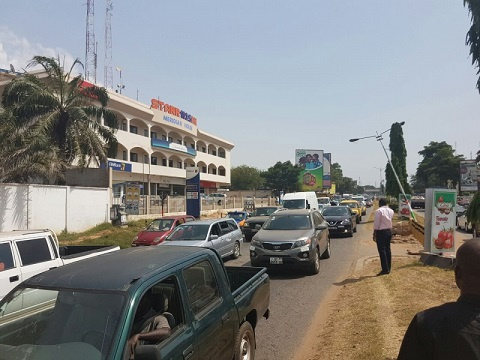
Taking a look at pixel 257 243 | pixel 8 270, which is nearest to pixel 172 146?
pixel 257 243

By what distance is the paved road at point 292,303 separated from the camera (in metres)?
5.61

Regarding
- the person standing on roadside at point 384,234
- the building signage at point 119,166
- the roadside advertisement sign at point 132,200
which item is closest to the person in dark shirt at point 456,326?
the person standing on roadside at point 384,234

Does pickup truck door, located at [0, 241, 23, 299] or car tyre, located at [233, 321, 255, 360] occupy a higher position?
pickup truck door, located at [0, 241, 23, 299]

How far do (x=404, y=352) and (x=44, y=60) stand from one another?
23.5 m

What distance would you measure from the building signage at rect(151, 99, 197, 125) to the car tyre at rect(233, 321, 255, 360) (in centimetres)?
4684

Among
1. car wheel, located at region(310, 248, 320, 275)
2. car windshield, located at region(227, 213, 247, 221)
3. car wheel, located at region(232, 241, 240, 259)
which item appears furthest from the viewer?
car windshield, located at region(227, 213, 247, 221)

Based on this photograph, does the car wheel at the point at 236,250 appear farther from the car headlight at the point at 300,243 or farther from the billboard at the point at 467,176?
the billboard at the point at 467,176

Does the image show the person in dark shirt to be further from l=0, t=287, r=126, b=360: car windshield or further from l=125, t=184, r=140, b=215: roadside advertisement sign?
l=125, t=184, r=140, b=215: roadside advertisement sign

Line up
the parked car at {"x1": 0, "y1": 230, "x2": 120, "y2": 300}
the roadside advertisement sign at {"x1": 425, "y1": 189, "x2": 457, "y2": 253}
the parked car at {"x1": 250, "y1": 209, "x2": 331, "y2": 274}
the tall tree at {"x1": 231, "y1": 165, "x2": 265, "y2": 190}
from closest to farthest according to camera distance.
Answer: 1. the parked car at {"x1": 0, "y1": 230, "x2": 120, "y2": 300}
2. the parked car at {"x1": 250, "y1": 209, "x2": 331, "y2": 274}
3. the roadside advertisement sign at {"x1": 425, "y1": 189, "x2": 457, "y2": 253}
4. the tall tree at {"x1": 231, "y1": 165, "x2": 265, "y2": 190}

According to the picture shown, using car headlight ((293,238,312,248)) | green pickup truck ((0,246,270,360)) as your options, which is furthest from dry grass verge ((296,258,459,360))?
green pickup truck ((0,246,270,360))

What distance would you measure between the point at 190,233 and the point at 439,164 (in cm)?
8573

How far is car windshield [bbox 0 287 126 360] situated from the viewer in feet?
8.42

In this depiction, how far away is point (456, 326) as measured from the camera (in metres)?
1.82

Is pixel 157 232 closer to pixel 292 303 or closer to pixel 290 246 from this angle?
pixel 290 246
